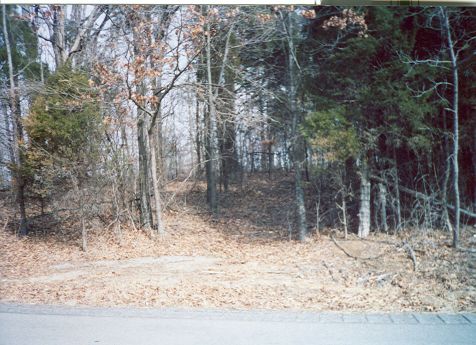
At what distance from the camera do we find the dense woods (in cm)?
436

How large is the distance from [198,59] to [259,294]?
2.87 m

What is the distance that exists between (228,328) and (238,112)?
252cm

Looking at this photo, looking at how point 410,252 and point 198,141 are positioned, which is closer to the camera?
point 410,252

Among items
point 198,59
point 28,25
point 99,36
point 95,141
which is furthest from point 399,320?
point 28,25

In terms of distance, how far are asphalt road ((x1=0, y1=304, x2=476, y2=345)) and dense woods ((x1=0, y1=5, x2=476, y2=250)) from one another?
3.93 feet

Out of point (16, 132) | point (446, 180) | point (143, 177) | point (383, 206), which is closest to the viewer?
point (446, 180)

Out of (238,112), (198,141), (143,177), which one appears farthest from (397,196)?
(143,177)

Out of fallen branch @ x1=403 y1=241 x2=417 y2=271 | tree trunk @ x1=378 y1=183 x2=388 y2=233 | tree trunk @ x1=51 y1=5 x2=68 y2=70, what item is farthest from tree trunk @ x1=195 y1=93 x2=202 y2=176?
fallen branch @ x1=403 y1=241 x2=417 y2=271

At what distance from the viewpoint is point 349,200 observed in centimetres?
489

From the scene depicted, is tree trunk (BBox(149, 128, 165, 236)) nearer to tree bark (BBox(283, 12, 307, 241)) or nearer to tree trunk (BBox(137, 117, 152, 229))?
tree trunk (BBox(137, 117, 152, 229))

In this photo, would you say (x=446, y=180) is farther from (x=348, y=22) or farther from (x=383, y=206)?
(x=348, y=22)

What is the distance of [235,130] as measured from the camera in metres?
4.83

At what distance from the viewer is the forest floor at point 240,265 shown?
13.5ft

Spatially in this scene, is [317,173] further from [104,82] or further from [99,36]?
[99,36]
